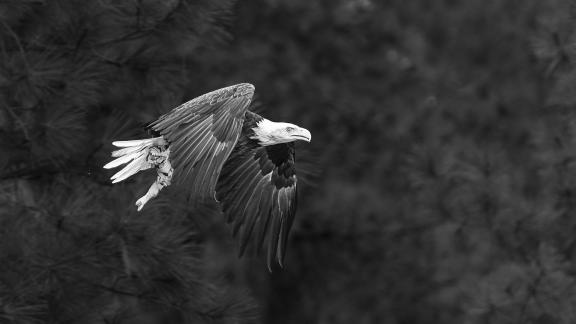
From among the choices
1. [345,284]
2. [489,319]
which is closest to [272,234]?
[489,319]

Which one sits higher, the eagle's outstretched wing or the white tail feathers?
the eagle's outstretched wing

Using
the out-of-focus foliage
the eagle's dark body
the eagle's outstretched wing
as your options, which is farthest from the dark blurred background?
the eagle's outstretched wing

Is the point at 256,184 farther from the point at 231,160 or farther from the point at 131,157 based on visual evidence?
the point at 131,157

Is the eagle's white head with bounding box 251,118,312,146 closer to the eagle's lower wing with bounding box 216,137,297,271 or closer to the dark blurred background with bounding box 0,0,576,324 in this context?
the eagle's lower wing with bounding box 216,137,297,271

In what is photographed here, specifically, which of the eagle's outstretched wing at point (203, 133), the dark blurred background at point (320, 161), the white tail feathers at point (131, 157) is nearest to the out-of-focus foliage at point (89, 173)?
the dark blurred background at point (320, 161)

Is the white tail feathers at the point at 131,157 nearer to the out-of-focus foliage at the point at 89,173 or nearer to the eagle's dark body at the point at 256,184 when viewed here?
the out-of-focus foliage at the point at 89,173

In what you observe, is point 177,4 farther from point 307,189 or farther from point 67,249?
point 307,189

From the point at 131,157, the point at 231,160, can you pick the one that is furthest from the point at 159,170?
the point at 231,160
